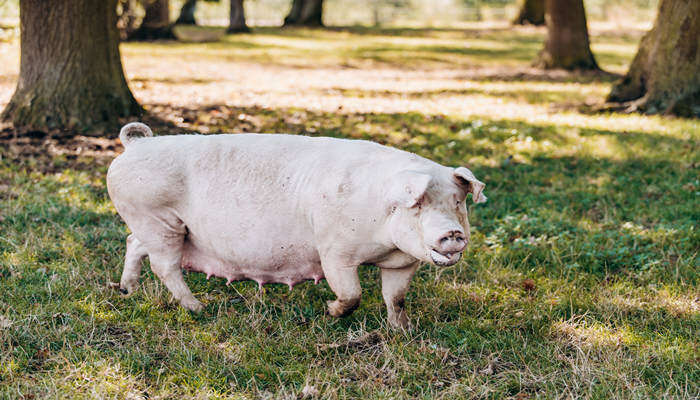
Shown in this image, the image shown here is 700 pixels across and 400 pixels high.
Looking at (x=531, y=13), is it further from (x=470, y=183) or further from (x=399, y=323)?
(x=470, y=183)

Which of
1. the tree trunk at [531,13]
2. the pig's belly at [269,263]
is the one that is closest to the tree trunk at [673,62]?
the pig's belly at [269,263]

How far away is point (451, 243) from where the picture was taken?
3297 millimetres

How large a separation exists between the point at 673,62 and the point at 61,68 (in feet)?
27.6

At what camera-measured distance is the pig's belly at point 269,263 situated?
399 centimetres

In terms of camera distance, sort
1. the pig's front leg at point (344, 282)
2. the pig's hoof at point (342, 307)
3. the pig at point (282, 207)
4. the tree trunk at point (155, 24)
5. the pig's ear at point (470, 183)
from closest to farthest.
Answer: the pig's ear at point (470, 183)
the pig at point (282, 207)
the pig's front leg at point (344, 282)
the pig's hoof at point (342, 307)
the tree trunk at point (155, 24)

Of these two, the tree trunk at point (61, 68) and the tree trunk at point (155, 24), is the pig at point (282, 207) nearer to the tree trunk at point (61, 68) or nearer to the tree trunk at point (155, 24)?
the tree trunk at point (61, 68)

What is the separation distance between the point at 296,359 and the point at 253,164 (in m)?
Answer: 1.18

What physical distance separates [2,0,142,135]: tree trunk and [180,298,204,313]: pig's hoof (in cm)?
484

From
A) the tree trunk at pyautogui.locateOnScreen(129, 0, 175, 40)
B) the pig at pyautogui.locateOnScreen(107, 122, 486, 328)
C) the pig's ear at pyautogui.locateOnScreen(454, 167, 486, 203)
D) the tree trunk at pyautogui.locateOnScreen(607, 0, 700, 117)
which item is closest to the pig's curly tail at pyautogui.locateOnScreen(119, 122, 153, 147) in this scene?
the pig at pyautogui.locateOnScreen(107, 122, 486, 328)

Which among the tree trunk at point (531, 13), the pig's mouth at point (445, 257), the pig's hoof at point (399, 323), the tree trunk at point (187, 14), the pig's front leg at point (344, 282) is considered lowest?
the pig's hoof at point (399, 323)

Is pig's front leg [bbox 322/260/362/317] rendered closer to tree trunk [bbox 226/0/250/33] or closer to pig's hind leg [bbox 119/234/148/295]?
pig's hind leg [bbox 119/234/148/295]

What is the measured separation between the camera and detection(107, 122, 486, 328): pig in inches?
142

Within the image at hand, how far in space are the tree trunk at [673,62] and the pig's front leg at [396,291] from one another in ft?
24.3

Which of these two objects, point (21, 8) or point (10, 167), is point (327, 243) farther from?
point (21, 8)
